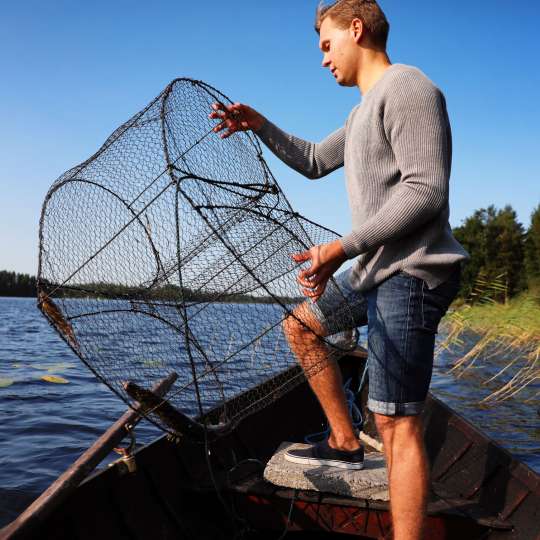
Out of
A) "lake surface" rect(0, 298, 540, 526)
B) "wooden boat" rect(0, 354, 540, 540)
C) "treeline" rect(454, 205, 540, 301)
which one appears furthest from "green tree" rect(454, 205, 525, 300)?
"wooden boat" rect(0, 354, 540, 540)

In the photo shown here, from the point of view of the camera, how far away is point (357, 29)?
2.42 metres

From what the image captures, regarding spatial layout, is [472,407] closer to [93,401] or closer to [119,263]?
[93,401]

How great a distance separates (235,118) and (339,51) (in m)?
0.72

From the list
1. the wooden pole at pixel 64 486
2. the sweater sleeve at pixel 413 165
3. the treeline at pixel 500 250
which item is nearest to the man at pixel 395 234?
the sweater sleeve at pixel 413 165

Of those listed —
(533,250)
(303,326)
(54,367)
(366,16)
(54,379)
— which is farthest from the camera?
(533,250)

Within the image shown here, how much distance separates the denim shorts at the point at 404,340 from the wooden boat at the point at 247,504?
86 cm

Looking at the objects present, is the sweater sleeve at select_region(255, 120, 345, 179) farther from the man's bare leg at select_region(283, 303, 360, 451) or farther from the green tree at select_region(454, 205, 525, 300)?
the green tree at select_region(454, 205, 525, 300)

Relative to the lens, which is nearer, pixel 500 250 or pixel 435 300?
pixel 435 300

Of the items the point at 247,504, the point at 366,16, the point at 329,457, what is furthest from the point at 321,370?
the point at 366,16

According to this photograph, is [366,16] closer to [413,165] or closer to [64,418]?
[413,165]

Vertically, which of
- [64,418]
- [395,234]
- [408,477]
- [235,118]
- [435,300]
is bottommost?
[64,418]

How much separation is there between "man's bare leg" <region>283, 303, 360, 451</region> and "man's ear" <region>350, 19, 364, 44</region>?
3.93ft

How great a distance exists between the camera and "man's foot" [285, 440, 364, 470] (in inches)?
118

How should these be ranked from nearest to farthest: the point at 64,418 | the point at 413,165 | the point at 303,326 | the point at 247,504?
the point at 413,165 → the point at 303,326 → the point at 247,504 → the point at 64,418
